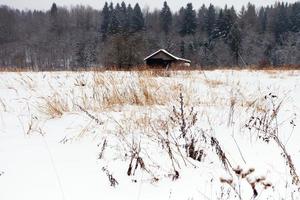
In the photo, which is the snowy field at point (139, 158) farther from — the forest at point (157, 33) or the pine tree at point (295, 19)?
the pine tree at point (295, 19)

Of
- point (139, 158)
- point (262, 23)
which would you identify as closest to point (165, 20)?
point (262, 23)

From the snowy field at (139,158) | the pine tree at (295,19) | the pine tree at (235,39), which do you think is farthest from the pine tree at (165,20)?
the snowy field at (139,158)

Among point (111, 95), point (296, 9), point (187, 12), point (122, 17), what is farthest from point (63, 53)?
point (111, 95)

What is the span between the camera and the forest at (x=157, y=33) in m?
56.9

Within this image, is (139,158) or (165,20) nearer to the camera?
(139,158)

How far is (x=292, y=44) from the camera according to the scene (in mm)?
62094

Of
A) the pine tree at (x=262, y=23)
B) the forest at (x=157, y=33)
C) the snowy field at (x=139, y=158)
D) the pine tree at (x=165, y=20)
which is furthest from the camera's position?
the pine tree at (x=165, y=20)

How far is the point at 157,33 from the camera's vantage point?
78.2m

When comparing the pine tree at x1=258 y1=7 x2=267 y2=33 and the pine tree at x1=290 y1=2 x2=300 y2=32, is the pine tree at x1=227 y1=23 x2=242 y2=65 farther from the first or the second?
the pine tree at x1=258 y1=7 x2=267 y2=33

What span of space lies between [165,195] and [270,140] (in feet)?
4.29

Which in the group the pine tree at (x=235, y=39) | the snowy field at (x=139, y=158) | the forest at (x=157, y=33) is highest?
the forest at (x=157, y=33)

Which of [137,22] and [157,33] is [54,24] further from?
[157,33]

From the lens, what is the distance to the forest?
56.9m

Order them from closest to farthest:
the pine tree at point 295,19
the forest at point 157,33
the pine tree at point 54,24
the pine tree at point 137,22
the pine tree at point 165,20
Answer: the forest at point 157,33, the pine tree at point 295,19, the pine tree at point 137,22, the pine tree at point 165,20, the pine tree at point 54,24
